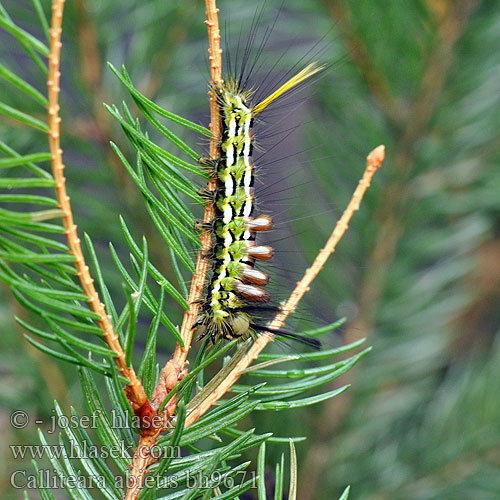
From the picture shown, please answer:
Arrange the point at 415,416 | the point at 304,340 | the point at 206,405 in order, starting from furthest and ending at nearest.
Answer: the point at 415,416 < the point at 304,340 < the point at 206,405

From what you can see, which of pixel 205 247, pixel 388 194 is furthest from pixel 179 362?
pixel 388 194

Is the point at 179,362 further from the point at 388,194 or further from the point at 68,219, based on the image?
the point at 388,194

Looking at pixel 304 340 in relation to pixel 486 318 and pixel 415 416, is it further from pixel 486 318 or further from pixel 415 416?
pixel 486 318

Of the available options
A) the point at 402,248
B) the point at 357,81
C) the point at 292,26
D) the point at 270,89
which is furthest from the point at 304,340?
the point at 292,26

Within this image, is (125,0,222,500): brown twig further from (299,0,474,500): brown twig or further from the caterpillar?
(299,0,474,500): brown twig

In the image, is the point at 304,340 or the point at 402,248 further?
the point at 402,248

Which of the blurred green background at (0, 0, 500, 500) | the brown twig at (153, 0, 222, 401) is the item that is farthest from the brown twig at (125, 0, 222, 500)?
the blurred green background at (0, 0, 500, 500)

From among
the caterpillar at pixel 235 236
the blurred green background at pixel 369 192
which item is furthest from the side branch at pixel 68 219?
the blurred green background at pixel 369 192
